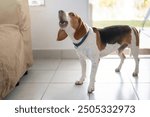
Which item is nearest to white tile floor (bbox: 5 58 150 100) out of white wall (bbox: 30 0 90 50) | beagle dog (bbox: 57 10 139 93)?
beagle dog (bbox: 57 10 139 93)

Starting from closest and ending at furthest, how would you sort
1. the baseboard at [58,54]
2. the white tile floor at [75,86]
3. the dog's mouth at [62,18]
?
1. the dog's mouth at [62,18]
2. the white tile floor at [75,86]
3. the baseboard at [58,54]

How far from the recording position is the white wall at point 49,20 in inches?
93.7

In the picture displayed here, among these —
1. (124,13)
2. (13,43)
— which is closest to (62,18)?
(13,43)

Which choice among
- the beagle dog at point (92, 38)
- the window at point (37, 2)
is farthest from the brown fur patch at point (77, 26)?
the window at point (37, 2)

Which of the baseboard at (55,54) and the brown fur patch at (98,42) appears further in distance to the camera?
the baseboard at (55,54)

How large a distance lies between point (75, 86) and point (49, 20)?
3.02ft

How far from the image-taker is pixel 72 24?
1.50m

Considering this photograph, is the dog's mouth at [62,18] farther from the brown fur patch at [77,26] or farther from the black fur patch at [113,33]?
the black fur patch at [113,33]

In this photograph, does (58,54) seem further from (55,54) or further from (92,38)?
(92,38)

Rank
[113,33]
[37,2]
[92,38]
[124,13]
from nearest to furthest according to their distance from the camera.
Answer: [92,38], [113,33], [37,2], [124,13]

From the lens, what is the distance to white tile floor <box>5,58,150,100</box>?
160cm

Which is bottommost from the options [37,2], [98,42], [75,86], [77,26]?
[75,86]

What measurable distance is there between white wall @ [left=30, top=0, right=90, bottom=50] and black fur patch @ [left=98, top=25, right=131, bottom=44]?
0.70 m

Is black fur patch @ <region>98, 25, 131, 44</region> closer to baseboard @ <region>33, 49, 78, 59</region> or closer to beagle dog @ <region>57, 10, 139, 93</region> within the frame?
beagle dog @ <region>57, 10, 139, 93</region>
